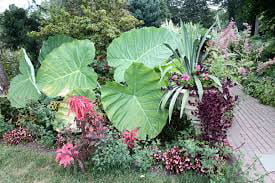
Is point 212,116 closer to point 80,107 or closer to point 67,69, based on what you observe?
point 80,107

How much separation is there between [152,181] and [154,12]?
500 inches

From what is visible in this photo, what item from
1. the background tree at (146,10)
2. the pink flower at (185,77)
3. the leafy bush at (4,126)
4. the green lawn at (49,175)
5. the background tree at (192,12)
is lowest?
the green lawn at (49,175)

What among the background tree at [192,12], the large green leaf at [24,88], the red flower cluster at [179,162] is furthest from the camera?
the background tree at [192,12]

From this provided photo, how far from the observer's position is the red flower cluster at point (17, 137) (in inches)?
115

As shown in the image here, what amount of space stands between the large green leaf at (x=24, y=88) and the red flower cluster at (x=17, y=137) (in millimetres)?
399

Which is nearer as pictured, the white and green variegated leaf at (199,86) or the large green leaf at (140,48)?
the white and green variegated leaf at (199,86)

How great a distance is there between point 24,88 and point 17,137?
2.65 feet

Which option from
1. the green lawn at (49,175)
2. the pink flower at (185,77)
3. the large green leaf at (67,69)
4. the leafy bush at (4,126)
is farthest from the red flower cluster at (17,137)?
the pink flower at (185,77)

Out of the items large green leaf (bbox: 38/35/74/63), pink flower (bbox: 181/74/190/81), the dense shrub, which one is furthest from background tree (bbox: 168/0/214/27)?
the dense shrub

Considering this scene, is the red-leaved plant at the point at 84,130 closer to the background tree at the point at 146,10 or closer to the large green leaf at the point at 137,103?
the large green leaf at the point at 137,103

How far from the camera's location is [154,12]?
13680 millimetres

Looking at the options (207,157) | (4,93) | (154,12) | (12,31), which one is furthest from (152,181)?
(154,12)

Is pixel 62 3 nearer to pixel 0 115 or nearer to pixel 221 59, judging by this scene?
pixel 0 115

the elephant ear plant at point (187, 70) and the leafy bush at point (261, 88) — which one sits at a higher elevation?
the elephant ear plant at point (187, 70)
